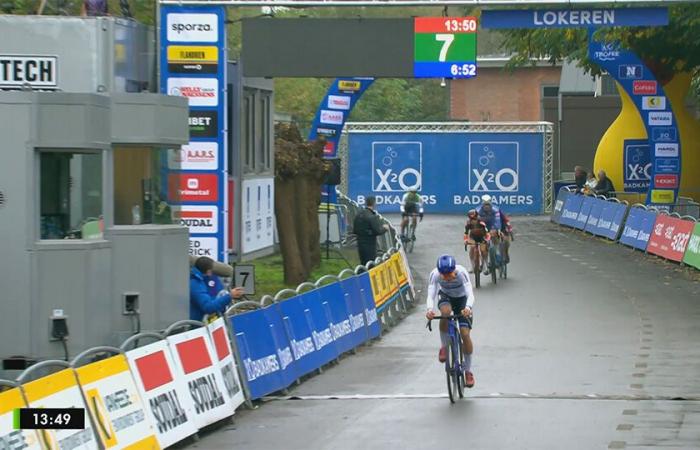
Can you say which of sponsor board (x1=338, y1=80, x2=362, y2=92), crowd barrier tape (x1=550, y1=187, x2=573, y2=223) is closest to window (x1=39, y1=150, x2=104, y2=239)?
sponsor board (x1=338, y1=80, x2=362, y2=92)

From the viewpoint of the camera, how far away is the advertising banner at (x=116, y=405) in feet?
36.1

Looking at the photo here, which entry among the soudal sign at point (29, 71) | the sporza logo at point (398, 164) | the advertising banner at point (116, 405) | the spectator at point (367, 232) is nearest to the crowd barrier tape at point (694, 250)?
the spectator at point (367, 232)

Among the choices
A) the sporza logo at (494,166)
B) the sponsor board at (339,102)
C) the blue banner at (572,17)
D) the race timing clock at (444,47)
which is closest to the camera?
the blue banner at (572,17)

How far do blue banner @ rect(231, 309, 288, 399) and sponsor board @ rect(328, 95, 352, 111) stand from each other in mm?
23323

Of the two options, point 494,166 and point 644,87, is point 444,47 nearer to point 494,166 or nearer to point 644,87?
point 644,87

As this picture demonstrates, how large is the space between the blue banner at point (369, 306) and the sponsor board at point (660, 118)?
2026 cm

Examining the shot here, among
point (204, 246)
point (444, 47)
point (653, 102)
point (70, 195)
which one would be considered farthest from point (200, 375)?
point (653, 102)

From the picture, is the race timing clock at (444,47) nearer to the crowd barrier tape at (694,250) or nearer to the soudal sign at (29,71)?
the soudal sign at (29,71)

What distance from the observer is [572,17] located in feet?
73.5

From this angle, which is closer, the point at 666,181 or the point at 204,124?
the point at 204,124

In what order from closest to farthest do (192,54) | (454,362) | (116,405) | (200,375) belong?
(116,405), (200,375), (454,362), (192,54)

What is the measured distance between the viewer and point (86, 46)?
1697 cm

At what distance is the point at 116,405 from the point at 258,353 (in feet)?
15.2

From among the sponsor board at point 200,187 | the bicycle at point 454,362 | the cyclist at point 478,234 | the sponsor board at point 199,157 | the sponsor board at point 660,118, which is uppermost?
the sponsor board at point 660,118
